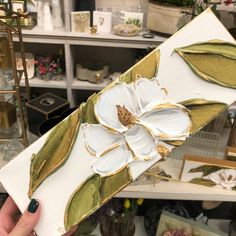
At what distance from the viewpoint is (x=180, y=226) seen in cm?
89

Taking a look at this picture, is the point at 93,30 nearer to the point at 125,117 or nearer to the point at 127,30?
the point at 127,30

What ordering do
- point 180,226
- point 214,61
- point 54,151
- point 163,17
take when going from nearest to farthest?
1. point 214,61
2. point 54,151
3. point 180,226
4. point 163,17

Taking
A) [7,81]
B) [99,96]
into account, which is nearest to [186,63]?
[99,96]

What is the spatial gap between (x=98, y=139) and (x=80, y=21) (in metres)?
0.79

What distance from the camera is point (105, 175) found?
524 millimetres

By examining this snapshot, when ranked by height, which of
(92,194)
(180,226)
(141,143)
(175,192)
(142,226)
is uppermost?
(141,143)

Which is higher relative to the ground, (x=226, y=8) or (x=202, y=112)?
(x=226, y=8)

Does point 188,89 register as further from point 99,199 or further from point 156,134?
point 99,199

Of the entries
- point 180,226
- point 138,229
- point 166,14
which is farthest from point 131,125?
point 166,14

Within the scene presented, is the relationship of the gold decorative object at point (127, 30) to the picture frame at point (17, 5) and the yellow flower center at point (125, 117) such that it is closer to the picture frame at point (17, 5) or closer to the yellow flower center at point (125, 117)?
the picture frame at point (17, 5)

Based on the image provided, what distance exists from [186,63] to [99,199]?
0.95ft

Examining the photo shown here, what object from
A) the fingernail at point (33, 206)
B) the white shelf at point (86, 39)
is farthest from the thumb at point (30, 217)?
the white shelf at point (86, 39)

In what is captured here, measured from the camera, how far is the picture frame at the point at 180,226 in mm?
868

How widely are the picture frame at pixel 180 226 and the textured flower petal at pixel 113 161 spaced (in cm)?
46
